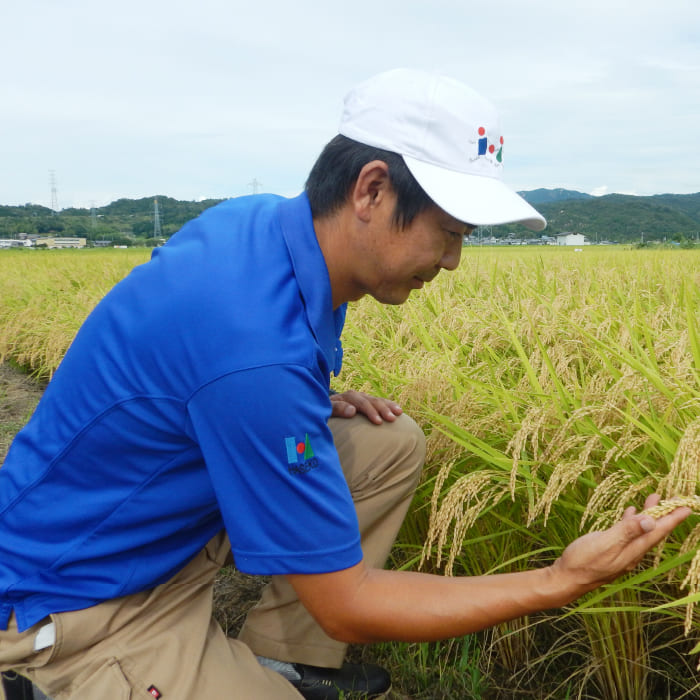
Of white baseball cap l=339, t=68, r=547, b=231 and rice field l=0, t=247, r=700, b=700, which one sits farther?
rice field l=0, t=247, r=700, b=700

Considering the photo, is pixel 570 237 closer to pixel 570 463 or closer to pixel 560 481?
pixel 560 481

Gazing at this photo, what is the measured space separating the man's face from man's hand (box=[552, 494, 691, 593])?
1.98 ft

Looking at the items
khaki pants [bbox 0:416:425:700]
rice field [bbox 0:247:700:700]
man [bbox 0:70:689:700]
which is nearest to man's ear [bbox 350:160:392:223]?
man [bbox 0:70:689:700]

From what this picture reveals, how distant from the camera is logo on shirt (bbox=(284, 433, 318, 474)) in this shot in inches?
49.7

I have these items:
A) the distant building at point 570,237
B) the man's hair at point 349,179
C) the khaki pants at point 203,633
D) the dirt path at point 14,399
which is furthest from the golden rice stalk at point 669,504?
the distant building at point 570,237

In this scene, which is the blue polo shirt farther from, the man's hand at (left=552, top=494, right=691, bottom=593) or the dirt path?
the dirt path

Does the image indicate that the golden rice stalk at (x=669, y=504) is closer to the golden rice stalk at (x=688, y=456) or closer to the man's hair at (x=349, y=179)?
the golden rice stalk at (x=688, y=456)

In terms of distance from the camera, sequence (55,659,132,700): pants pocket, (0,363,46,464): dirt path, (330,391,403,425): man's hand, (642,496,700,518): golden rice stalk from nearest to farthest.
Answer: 1. (642,496,700,518): golden rice stalk
2. (55,659,132,700): pants pocket
3. (330,391,403,425): man's hand
4. (0,363,46,464): dirt path

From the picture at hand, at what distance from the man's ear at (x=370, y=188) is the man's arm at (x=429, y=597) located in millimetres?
711

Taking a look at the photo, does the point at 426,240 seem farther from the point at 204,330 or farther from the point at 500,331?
the point at 500,331

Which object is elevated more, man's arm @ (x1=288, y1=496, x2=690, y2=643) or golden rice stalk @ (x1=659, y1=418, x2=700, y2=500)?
golden rice stalk @ (x1=659, y1=418, x2=700, y2=500)

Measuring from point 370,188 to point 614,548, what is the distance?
0.82 m

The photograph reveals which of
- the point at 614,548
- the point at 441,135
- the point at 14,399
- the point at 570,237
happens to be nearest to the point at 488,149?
the point at 441,135

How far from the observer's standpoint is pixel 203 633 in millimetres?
1686
